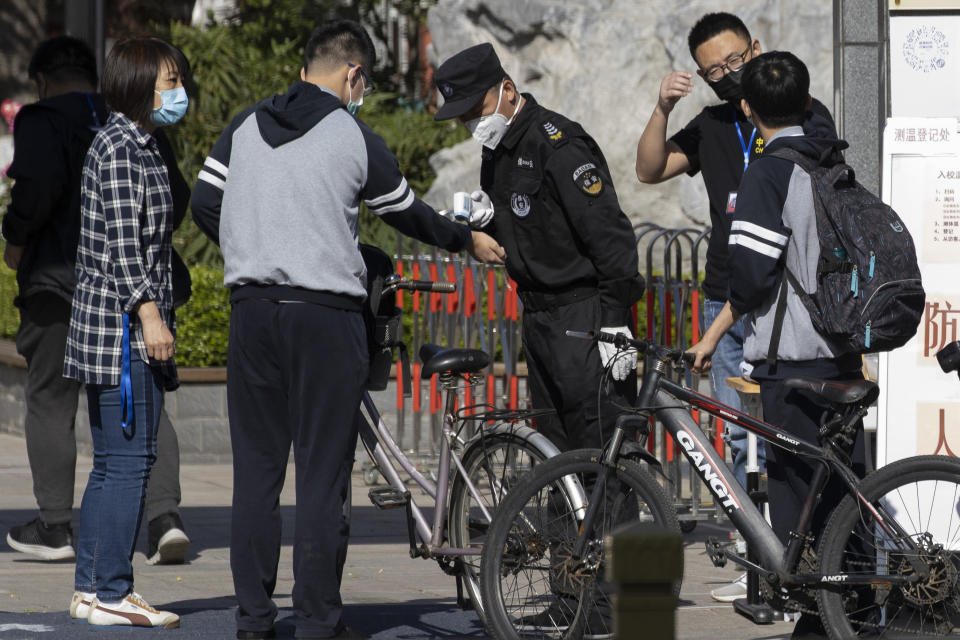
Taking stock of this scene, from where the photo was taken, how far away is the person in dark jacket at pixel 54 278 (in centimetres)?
680

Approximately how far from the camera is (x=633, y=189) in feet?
42.6

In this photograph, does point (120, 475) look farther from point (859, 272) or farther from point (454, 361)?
point (859, 272)

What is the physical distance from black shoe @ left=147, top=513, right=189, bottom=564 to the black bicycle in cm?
216

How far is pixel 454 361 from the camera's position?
5.48 meters

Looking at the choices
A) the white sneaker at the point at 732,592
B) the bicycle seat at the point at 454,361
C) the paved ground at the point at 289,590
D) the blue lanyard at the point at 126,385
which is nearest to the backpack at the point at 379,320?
the bicycle seat at the point at 454,361

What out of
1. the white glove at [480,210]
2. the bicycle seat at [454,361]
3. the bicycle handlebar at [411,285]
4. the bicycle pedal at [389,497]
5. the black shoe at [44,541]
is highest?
the white glove at [480,210]

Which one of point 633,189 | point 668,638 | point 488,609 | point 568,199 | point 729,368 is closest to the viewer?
point 668,638

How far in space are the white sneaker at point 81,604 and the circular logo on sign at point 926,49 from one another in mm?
3515

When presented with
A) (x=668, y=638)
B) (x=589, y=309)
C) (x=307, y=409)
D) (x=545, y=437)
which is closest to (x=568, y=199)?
(x=589, y=309)

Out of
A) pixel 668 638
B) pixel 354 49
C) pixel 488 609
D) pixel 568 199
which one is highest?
pixel 354 49

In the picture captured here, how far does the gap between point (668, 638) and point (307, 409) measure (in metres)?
2.76

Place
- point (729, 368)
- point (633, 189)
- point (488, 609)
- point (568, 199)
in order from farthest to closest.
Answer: point (633, 189)
point (729, 368)
point (568, 199)
point (488, 609)

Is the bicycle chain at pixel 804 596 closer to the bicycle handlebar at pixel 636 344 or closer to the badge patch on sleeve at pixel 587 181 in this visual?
the bicycle handlebar at pixel 636 344

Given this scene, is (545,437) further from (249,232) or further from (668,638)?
(668,638)
